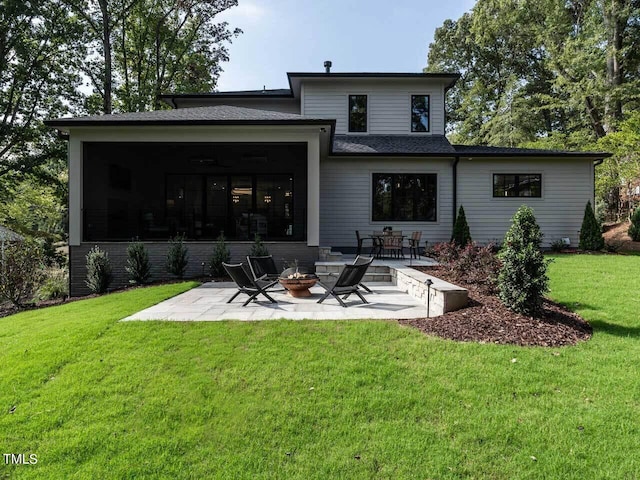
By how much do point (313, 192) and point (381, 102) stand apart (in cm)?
706

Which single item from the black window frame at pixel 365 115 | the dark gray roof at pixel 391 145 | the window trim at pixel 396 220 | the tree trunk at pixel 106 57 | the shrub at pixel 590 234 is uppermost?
the tree trunk at pixel 106 57

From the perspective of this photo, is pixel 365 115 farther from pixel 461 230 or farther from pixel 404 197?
pixel 461 230

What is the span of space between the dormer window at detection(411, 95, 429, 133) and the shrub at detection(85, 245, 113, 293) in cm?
1192

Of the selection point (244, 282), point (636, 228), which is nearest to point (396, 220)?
point (244, 282)

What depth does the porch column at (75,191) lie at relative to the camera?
8.76 metres

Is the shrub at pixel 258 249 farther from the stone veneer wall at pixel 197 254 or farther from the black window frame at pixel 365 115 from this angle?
the black window frame at pixel 365 115

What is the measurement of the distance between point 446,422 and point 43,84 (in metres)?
22.1

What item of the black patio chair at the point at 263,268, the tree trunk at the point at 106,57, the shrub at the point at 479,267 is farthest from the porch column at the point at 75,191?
the tree trunk at the point at 106,57

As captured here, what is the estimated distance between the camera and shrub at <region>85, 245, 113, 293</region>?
27.6ft

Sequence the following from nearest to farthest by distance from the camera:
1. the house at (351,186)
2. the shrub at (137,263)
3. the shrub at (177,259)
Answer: the shrub at (137,263) < the shrub at (177,259) < the house at (351,186)

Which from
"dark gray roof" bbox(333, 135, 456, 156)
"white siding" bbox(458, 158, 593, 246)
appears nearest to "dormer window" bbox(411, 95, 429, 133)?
"dark gray roof" bbox(333, 135, 456, 156)

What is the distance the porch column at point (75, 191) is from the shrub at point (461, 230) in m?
11.2

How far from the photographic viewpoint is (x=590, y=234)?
11.7m

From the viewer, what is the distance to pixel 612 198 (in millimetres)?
18109
